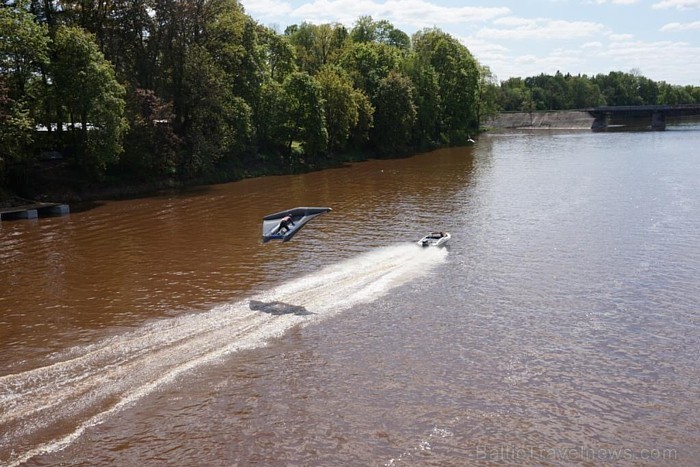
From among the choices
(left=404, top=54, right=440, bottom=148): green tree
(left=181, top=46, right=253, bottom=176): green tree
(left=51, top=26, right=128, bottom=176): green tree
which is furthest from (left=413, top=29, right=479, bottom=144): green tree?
(left=51, top=26, right=128, bottom=176): green tree

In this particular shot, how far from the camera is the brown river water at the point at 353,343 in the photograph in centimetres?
1370

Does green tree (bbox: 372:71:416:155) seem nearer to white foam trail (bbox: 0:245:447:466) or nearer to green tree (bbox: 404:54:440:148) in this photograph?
green tree (bbox: 404:54:440:148)

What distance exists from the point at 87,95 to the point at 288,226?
29.7 meters

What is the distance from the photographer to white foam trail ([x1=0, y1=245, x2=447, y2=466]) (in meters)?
13.8

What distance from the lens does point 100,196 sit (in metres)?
49.8

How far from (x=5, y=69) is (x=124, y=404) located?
38528mm

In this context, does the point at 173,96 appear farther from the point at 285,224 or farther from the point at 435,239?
the point at 285,224

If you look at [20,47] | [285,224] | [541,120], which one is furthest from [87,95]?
[541,120]

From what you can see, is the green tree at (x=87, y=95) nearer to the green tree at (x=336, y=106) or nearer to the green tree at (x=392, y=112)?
the green tree at (x=336, y=106)

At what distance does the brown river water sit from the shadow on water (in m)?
0.10

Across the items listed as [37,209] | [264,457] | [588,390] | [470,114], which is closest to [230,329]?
[264,457]

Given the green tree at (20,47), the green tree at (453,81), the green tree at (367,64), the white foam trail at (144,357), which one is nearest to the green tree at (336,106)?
the green tree at (367,64)

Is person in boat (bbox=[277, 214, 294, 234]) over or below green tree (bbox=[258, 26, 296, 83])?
below

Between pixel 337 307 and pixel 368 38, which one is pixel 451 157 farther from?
pixel 337 307
